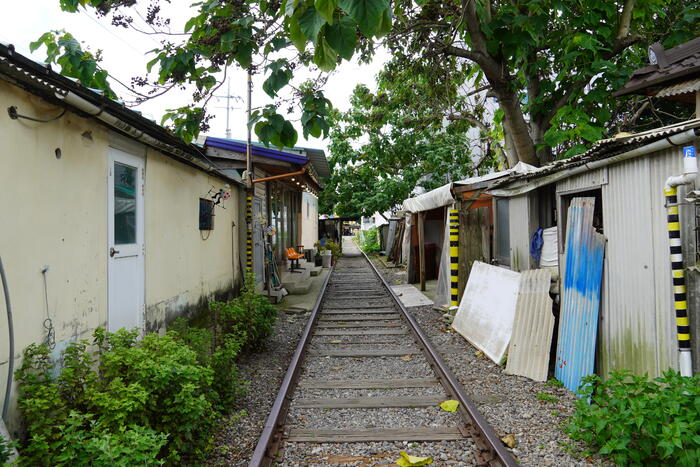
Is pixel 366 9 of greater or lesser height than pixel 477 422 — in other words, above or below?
above

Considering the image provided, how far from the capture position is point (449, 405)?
4531 mm

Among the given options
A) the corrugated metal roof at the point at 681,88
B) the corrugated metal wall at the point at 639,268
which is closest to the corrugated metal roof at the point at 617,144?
the corrugated metal wall at the point at 639,268

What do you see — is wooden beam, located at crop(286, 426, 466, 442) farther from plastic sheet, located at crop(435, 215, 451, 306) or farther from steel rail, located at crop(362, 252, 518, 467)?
plastic sheet, located at crop(435, 215, 451, 306)

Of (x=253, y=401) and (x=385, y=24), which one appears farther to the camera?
(x=253, y=401)

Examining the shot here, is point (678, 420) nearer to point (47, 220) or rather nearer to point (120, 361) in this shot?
point (120, 361)

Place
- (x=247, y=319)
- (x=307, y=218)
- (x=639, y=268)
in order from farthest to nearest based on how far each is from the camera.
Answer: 1. (x=307, y=218)
2. (x=247, y=319)
3. (x=639, y=268)

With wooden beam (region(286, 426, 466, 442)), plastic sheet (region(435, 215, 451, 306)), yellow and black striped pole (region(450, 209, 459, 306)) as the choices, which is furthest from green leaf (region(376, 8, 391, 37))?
plastic sheet (region(435, 215, 451, 306))

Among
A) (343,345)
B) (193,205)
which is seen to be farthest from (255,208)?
(343,345)

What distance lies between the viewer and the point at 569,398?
185 inches

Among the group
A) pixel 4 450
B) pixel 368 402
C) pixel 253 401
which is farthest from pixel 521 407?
pixel 4 450

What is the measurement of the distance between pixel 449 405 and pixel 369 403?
0.85 metres

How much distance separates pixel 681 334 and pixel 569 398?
1547 millimetres

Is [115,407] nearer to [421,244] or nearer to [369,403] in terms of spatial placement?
[369,403]

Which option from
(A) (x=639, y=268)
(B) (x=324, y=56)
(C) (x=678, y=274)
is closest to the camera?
(B) (x=324, y=56)
